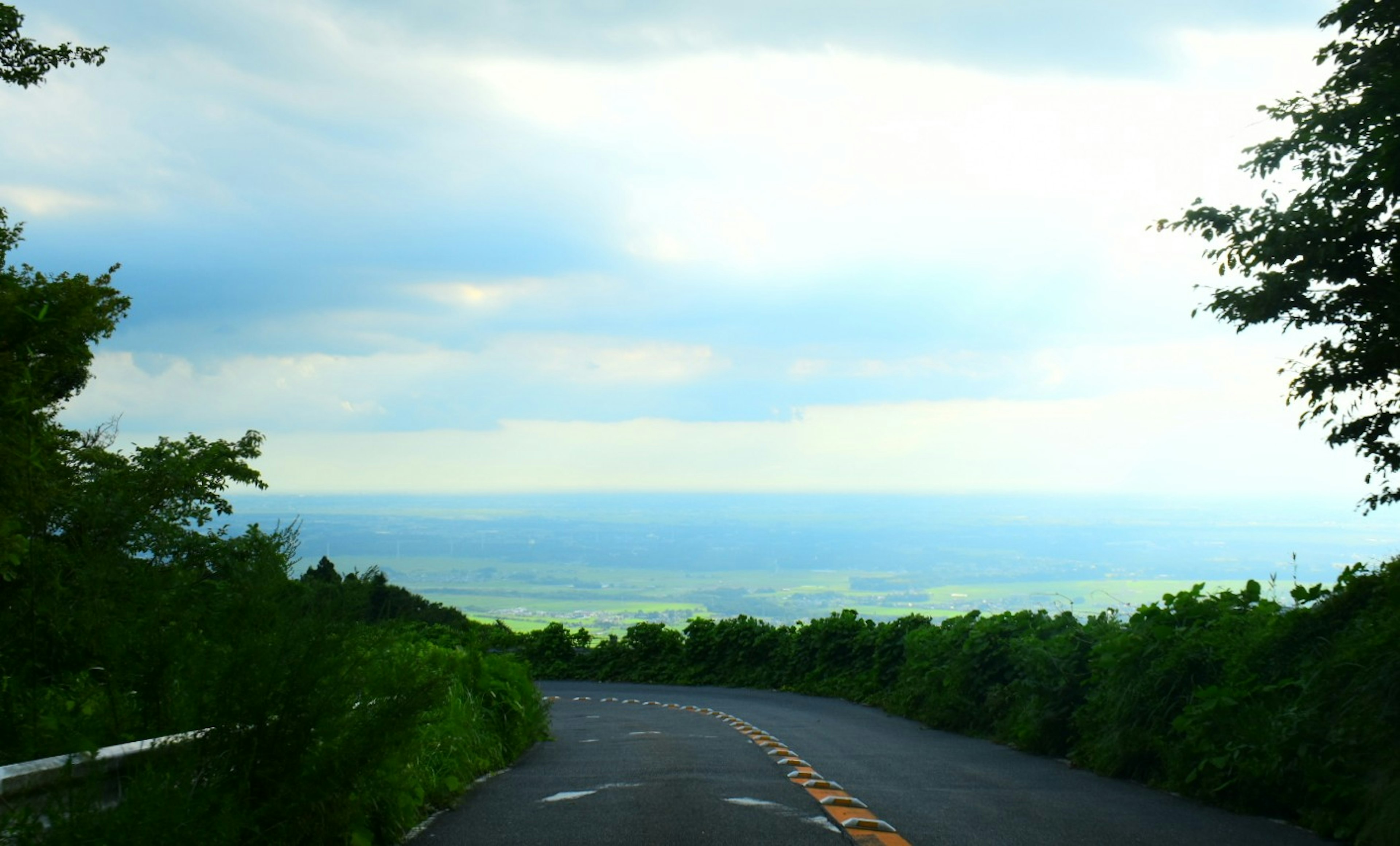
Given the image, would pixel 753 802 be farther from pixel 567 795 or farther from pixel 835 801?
pixel 567 795

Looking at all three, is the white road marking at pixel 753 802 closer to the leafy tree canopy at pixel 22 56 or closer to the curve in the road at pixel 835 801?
the curve in the road at pixel 835 801

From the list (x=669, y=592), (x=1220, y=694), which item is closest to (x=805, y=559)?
(x=669, y=592)


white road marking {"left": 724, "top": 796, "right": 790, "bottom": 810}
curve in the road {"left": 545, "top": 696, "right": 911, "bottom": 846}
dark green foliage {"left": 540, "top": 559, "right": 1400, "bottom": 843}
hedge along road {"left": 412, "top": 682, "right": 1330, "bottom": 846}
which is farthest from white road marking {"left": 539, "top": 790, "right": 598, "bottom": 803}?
dark green foliage {"left": 540, "top": 559, "right": 1400, "bottom": 843}

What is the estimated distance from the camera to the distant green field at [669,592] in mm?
53062

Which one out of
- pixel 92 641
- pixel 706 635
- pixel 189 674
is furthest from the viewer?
pixel 706 635

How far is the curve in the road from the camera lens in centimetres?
753

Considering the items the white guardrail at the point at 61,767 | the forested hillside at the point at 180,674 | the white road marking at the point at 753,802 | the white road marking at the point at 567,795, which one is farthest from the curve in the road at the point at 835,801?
the white guardrail at the point at 61,767

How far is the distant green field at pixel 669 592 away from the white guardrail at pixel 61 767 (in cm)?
2079

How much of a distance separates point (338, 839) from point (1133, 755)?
8098 mm

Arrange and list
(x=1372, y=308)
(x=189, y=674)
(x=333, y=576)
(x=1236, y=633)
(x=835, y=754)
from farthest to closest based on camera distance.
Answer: (x=835, y=754) < (x=1372, y=308) < (x=1236, y=633) < (x=333, y=576) < (x=189, y=674)

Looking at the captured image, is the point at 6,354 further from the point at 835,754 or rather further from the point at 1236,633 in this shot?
the point at 1236,633

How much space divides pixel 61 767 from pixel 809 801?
5669 millimetres

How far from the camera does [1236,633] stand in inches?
453

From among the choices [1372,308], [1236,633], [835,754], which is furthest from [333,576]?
[1372,308]
